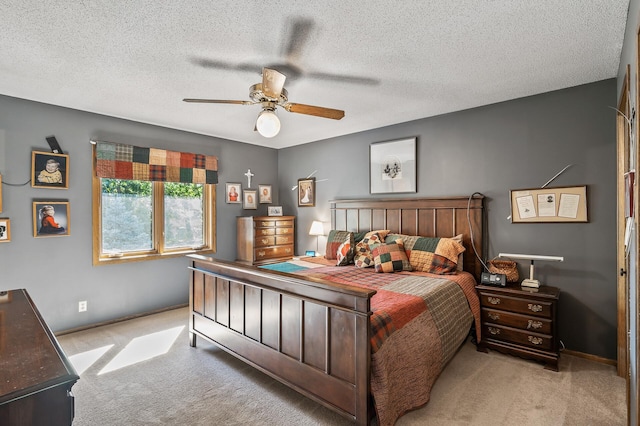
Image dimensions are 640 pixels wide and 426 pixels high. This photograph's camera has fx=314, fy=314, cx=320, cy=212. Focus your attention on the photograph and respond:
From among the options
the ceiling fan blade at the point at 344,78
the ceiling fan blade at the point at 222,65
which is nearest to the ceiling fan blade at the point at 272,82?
the ceiling fan blade at the point at 222,65

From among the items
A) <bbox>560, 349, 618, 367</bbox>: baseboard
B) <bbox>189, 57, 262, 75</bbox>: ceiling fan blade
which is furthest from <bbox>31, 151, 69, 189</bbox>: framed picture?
<bbox>560, 349, 618, 367</bbox>: baseboard

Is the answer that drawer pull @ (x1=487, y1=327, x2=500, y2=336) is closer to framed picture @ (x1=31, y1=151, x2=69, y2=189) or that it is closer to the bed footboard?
the bed footboard

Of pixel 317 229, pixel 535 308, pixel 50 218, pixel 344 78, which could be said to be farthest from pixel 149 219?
pixel 535 308

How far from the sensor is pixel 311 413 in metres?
2.12

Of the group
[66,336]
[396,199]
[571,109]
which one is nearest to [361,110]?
[396,199]

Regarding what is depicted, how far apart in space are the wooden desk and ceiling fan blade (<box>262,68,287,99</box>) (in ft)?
6.25

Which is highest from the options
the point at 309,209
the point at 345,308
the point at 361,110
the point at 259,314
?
the point at 361,110

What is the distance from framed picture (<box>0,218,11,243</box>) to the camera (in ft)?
10.2

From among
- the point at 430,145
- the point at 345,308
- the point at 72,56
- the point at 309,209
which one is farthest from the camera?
the point at 309,209

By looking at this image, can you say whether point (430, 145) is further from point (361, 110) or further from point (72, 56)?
point (72, 56)

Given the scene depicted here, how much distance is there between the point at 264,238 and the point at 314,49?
128 inches

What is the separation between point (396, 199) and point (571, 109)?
1.96 metres

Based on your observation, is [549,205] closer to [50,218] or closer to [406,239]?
[406,239]

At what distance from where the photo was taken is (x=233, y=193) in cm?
507
